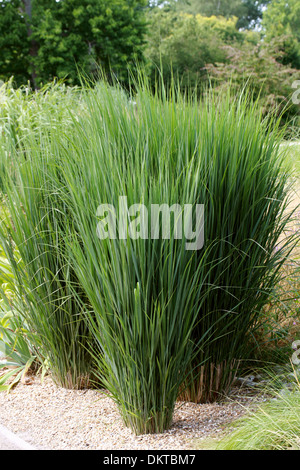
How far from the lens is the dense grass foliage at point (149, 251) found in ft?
7.30

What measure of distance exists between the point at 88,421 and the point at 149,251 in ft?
3.79

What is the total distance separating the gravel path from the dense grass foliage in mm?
97

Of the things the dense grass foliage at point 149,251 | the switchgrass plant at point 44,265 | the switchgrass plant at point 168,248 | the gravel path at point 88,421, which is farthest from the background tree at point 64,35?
the gravel path at point 88,421

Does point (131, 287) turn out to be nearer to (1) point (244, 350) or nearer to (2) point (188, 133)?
(2) point (188, 133)

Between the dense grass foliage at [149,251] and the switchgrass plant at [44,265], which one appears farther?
the switchgrass plant at [44,265]

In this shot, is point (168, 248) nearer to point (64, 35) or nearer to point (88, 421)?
point (88, 421)

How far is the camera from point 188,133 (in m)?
2.65

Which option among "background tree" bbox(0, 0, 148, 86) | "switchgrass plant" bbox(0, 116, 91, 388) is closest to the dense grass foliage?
"switchgrass plant" bbox(0, 116, 91, 388)

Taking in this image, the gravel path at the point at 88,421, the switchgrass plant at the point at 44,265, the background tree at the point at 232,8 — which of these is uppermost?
the background tree at the point at 232,8

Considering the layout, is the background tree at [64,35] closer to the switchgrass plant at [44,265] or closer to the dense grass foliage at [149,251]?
the switchgrass plant at [44,265]

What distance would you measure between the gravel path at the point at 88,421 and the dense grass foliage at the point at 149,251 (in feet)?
0.32

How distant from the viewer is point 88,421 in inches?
106
